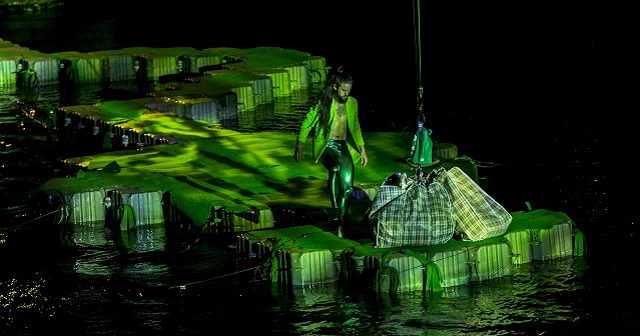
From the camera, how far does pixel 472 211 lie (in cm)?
1341

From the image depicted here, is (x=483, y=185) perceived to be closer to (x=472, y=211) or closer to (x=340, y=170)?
(x=340, y=170)

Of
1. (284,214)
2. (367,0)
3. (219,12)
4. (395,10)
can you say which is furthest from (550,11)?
(284,214)

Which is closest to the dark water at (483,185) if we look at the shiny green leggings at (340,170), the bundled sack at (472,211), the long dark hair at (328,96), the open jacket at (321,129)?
the bundled sack at (472,211)

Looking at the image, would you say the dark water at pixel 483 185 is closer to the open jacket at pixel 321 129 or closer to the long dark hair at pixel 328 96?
the open jacket at pixel 321 129

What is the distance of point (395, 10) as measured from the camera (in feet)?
145

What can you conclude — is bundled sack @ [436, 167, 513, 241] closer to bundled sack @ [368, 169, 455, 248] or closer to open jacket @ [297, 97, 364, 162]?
bundled sack @ [368, 169, 455, 248]

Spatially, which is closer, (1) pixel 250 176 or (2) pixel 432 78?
(1) pixel 250 176

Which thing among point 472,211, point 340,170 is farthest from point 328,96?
point 472,211

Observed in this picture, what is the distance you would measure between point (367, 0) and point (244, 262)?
3398 centimetres

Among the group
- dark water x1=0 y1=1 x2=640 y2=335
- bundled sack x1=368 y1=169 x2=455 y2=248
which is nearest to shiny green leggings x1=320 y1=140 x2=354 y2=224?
bundled sack x1=368 y1=169 x2=455 y2=248

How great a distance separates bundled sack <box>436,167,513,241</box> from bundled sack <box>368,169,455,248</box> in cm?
16

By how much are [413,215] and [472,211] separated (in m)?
0.64

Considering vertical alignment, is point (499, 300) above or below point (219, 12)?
below

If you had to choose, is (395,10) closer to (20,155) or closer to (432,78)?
(432,78)
